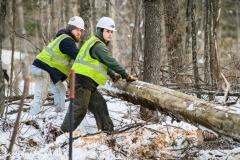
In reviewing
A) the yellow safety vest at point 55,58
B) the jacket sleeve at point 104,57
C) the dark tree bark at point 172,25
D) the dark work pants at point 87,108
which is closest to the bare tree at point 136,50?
the dark tree bark at point 172,25

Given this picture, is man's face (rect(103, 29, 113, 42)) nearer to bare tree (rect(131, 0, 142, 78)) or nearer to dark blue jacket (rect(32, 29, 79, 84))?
dark blue jacket (rect(32, 29, 79, 84))

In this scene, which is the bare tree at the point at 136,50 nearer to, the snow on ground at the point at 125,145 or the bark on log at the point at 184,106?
the bark on log at the point at 184,106

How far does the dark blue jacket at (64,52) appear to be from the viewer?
573 centimetres

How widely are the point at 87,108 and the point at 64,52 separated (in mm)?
1135

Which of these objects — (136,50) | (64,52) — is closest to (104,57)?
(64,52)

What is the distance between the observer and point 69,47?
5754mm

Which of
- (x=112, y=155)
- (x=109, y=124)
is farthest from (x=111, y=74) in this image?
(x=112, y=155)

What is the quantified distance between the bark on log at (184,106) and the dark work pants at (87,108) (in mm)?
323

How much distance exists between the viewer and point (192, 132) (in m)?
4.90

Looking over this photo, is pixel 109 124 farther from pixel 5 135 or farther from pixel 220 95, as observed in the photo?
pixel 220 95

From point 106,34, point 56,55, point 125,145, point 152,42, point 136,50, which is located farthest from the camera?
point 136,50

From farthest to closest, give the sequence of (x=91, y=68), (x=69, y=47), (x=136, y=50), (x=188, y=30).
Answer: (x=188, y=30) → (x=136, y=50) → (x=69, y=47) → (x=91, y=68)

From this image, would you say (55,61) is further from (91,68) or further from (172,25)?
(172,25)

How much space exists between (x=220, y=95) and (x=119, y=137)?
103 inches
